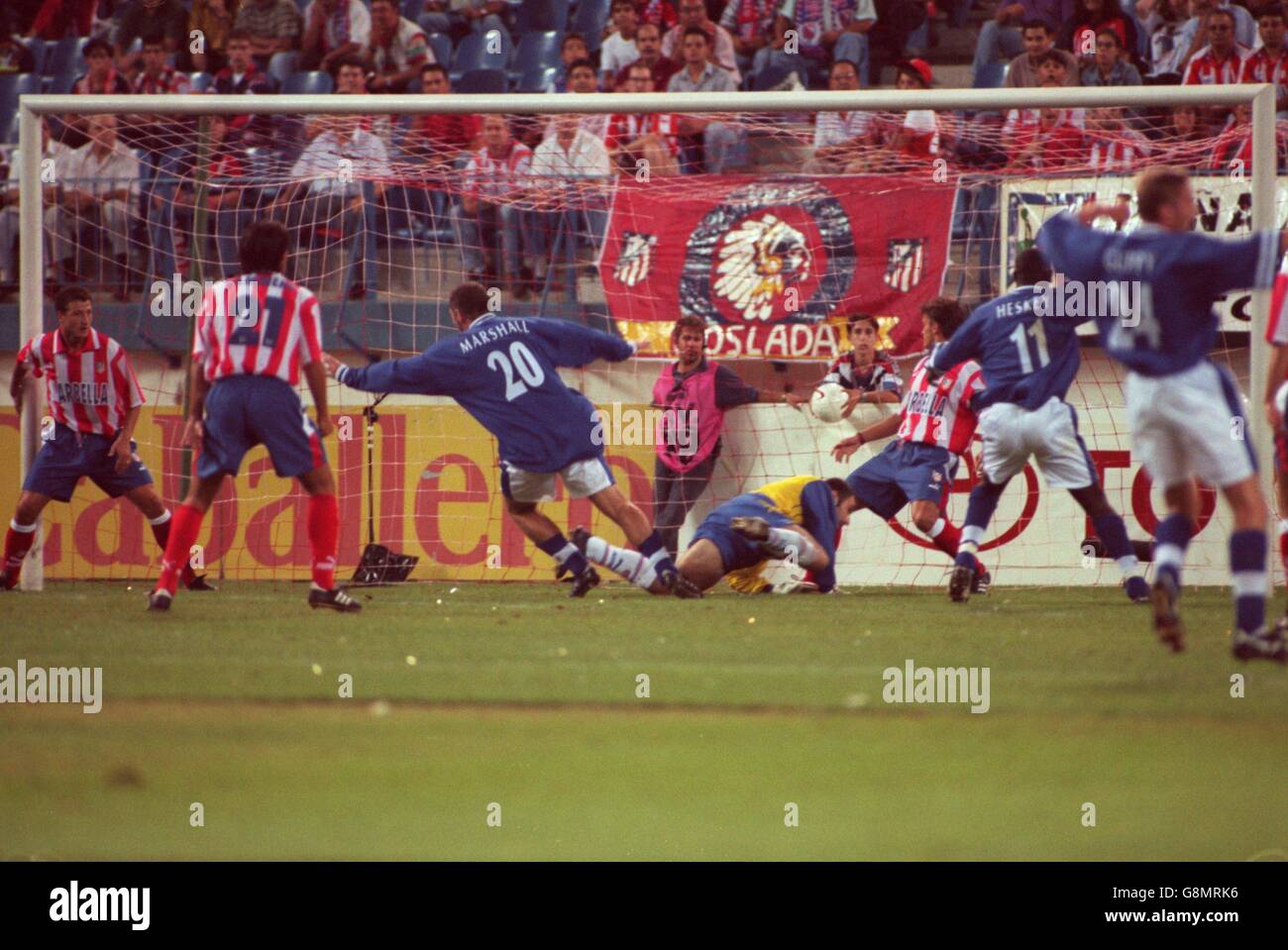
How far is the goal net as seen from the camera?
9430mm

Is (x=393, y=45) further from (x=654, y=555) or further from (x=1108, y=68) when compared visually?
(x=654, y=555)

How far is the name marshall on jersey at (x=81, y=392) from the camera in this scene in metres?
8.54

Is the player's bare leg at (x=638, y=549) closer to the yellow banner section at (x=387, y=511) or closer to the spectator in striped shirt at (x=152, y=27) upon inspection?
the yellow banner section at (x=387, y=511)

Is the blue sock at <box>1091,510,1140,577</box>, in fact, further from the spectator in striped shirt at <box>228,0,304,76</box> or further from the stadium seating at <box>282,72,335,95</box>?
the spectator in striped shirt at <box>228,0,304,76</box>

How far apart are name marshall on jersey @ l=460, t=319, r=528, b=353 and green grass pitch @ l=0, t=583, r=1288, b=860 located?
2.10 metres

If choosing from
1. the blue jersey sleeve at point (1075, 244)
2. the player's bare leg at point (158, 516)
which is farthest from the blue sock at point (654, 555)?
the blue jersey sleeve at point (1075, 244)

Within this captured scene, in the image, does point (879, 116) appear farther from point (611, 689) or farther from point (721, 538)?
point (611, 689)

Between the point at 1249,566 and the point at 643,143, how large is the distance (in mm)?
6287

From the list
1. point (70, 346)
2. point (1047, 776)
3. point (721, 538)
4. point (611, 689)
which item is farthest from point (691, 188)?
point (1047, 776)

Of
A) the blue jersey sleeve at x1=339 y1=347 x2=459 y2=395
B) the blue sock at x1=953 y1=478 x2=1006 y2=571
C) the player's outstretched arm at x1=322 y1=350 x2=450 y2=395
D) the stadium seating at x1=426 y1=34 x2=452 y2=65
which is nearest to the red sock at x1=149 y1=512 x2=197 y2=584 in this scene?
the player's outstretched arm at x1=322 y1=350 x2=450 y2=395

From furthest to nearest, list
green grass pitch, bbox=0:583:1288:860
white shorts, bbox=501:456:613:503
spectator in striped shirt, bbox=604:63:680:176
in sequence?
spectator in striped shirt, bbox=604:63:680:176
white shorts, bbox=501:456:613:503
green grass pitch, bbox=0:583:1288:860

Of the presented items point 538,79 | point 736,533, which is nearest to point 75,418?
point 736,533

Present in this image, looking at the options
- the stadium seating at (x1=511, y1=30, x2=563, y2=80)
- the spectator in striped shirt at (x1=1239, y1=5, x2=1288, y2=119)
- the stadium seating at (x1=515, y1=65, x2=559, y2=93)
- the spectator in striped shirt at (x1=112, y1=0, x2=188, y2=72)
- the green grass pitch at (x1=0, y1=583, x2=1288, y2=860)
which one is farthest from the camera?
the stadium seating at (x1=511, y1=30, x2=563, y2=80)

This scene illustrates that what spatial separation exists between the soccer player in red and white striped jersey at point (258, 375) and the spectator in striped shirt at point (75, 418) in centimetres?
158
